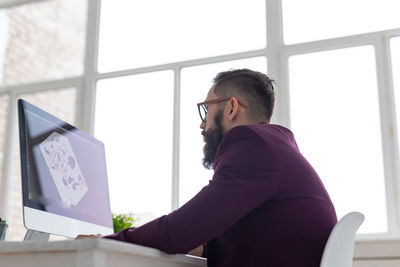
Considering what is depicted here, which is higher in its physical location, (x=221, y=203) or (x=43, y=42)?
(x=43, y=42)

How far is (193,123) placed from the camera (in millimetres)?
4047

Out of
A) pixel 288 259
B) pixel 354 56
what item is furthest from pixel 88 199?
pixel 354 56

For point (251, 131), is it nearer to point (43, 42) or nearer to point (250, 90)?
point (250, 90)

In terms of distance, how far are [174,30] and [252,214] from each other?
3.27 meters

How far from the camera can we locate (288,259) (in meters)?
1.27

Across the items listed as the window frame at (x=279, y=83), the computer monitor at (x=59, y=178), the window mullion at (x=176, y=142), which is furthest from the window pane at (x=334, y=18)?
the computer monitor at (x=59, y=178)

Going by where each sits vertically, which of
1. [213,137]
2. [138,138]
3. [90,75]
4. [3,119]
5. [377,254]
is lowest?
[377,254]

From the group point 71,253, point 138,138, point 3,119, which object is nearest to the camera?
point 71,253

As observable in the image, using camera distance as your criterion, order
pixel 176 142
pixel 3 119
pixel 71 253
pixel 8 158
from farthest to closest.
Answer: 1. pixel 3 119
2. pixel 8 158
3. pixel 176 142
4. pixel 71 253

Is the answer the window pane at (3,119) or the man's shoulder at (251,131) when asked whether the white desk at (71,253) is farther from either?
the window pane at (3,119)

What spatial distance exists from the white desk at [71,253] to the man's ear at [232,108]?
0.68 meters

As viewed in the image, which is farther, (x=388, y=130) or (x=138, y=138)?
(x=138, y=138)

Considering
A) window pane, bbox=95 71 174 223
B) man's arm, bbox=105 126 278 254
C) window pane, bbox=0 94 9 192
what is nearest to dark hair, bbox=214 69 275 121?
man's arm, bbox=105 126 278 254

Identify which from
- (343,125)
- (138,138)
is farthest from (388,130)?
(138,138)
